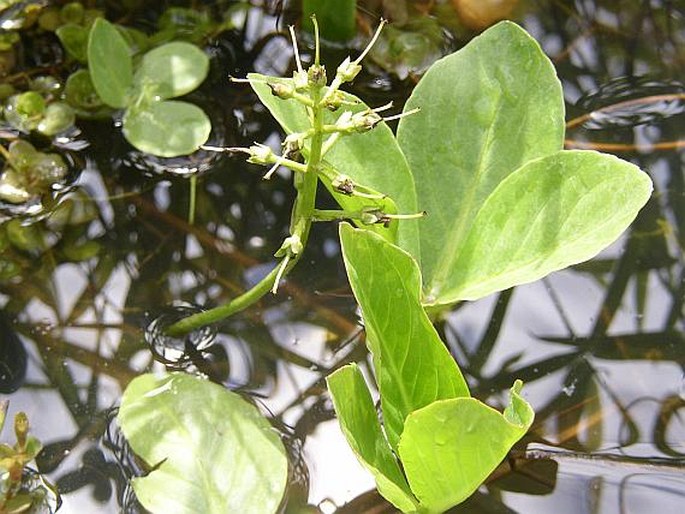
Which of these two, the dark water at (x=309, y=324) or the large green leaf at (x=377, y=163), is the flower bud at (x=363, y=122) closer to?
the large green leaf at (x=377, y=163)

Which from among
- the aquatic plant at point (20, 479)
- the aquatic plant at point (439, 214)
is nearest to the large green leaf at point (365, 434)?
the aquatic plant at point (439, 214)

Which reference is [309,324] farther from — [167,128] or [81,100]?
[81,100]

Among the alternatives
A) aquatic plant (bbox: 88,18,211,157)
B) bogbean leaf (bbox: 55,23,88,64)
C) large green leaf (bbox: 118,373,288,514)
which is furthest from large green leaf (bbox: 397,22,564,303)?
bogbean leaf (bbox: 55,23,88,64)

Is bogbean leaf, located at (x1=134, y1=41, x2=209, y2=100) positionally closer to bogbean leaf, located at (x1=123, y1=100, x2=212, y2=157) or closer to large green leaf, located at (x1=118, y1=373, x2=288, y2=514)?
bogbean leaf, located at (x1=123, y1=100, x2=212, y2=157)

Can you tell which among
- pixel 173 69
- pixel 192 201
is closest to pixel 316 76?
pixel 192 201

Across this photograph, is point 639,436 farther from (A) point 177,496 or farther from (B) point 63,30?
(B) point 63,30
